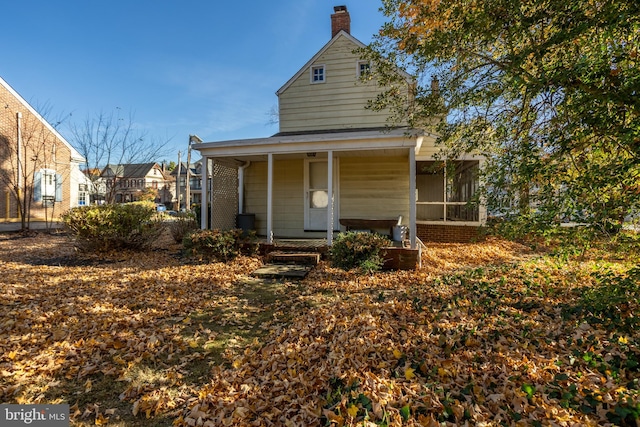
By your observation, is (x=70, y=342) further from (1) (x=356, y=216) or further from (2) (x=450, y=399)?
(1) (x=356, y=216)

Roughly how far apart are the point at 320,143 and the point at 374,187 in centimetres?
265

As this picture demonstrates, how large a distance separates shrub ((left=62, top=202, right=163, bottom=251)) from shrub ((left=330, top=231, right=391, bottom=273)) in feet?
18.2

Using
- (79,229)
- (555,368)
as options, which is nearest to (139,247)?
(79,229)

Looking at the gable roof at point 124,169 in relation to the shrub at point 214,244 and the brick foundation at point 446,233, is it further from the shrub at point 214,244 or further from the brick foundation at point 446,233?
the brick foundation at point 446,233

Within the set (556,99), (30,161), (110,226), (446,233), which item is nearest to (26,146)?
(30,161)

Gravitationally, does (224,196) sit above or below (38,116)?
below

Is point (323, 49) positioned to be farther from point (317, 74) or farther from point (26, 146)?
point (26, 146)

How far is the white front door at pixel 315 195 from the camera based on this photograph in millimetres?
9508

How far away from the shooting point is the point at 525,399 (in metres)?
2.19

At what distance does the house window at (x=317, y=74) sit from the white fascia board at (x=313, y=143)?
443cm

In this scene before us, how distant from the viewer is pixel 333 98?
35.1 ft

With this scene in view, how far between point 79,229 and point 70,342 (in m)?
5.36

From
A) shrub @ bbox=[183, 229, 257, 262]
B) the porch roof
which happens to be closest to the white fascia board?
the porch roof

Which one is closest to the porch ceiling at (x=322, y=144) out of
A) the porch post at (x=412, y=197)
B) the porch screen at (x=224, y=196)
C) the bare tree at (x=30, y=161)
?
the porch post at (x=412, y=197)
